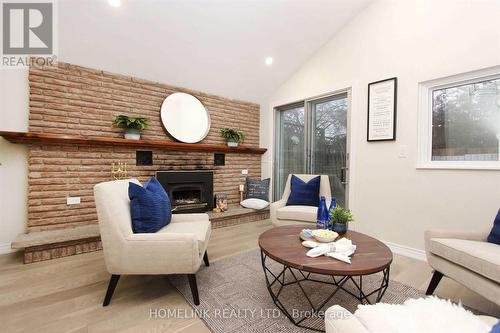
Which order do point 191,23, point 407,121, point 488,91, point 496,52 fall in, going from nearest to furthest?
point 496,52
point 488,91
point 407,121
point 191,23

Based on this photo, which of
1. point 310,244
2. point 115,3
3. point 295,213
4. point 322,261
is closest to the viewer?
point 322,261

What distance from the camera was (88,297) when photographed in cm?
169

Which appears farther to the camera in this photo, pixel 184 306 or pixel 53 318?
pixel 184 306

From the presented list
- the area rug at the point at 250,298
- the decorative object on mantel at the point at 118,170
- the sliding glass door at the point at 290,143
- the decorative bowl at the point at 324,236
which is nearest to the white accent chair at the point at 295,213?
the area rug at the point at 250,298

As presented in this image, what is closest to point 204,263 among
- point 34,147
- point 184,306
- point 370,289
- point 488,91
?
point 184,306

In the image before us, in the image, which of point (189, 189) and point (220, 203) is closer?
point (189, 189)

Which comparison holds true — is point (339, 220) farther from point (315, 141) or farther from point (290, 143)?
point (290, 143)

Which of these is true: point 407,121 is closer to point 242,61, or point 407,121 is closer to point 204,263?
point 242,61

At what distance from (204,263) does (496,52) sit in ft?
10.8

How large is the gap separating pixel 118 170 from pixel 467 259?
11.5 ft

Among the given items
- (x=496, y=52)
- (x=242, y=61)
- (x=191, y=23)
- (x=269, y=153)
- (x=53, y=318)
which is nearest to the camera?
(x=53, y=318)

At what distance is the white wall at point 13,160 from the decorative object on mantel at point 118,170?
2.72 feet

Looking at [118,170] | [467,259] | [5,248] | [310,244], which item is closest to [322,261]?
[310,244]

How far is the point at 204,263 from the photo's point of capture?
2.25 meters
